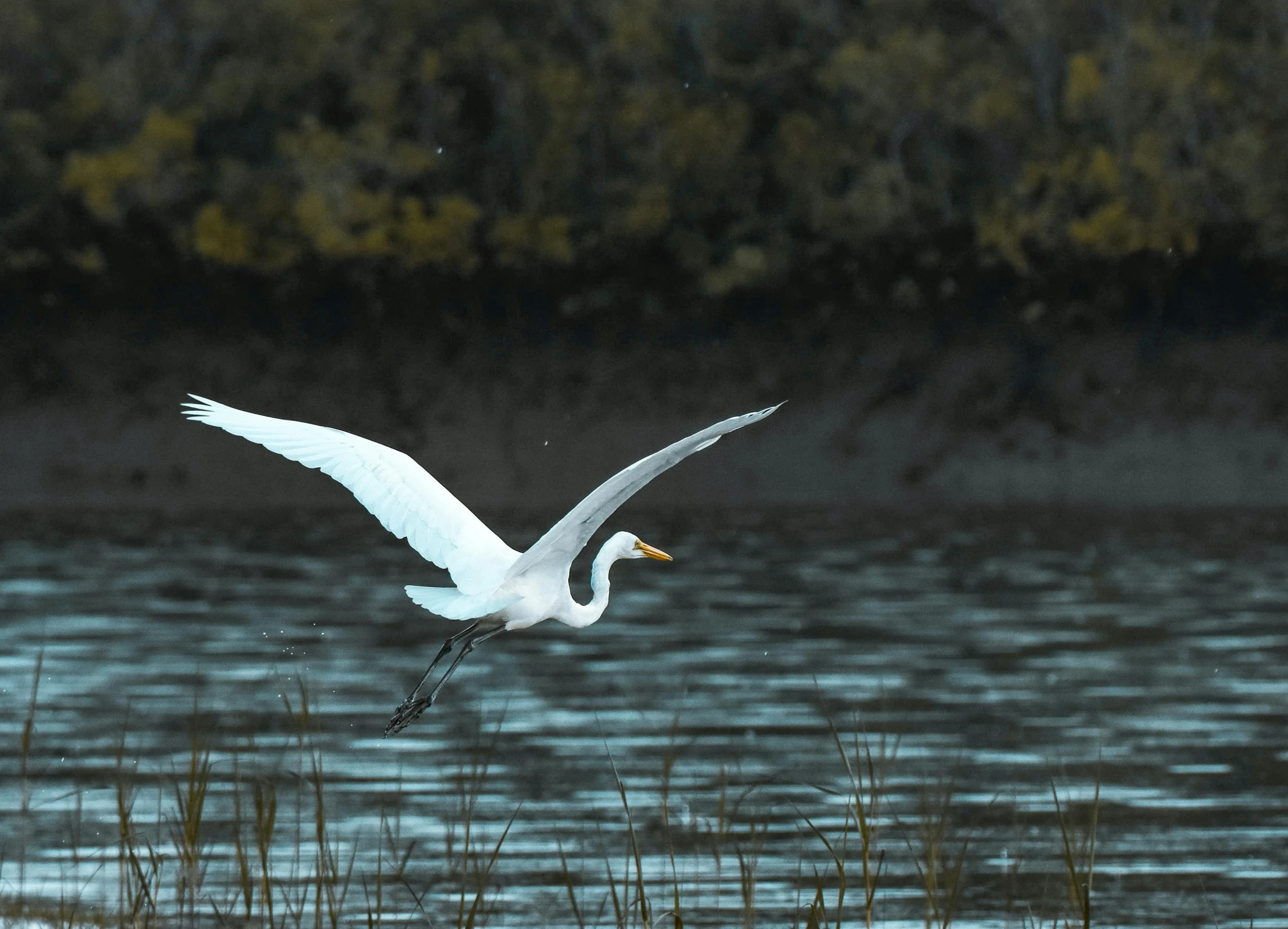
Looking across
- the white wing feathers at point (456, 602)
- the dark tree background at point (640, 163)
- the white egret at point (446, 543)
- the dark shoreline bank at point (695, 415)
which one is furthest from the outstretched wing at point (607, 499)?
the dark tree background at point (640, 163)

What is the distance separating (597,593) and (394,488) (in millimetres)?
909

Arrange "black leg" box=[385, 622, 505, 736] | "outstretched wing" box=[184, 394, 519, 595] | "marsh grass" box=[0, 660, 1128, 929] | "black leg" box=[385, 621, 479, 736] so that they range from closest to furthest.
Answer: "marsh grass" box=[0, 660, 1128, 929]
"outstretched wing" box=[184, 394, 519, 595]
"black leg" box=[385, 621, 479, 736]
"black leg" box=[385, 622, 505, 736]

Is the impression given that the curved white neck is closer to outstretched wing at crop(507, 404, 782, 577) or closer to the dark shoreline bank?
outstretched wing at crop(507, 404, 782, 577)

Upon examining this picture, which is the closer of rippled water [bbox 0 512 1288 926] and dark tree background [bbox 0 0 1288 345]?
rippled water [bbox 0 512 1288 926]

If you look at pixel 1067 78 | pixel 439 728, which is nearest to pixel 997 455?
pixel 1067 78

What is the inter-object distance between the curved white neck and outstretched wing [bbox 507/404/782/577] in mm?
526

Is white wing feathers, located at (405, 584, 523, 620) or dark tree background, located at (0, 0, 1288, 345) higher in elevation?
dark tree background, located at (0, 0, 1288, 345)

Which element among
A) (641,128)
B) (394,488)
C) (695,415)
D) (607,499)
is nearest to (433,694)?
(394,488)

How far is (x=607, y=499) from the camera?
286 inches

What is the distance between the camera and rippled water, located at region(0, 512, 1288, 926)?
8.88 metres

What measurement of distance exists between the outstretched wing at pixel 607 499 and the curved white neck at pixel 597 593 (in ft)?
1.73

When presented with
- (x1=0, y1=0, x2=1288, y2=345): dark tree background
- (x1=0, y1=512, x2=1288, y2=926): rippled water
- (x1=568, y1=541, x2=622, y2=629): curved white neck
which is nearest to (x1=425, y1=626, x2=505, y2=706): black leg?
(x1=568, y1=541, x2=622, y2=629): curved white neck

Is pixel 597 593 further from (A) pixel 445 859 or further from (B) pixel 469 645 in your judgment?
(A) pixel 445 859

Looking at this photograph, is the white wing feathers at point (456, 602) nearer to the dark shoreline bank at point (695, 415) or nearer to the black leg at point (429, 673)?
the black leg at point (429, 673)
